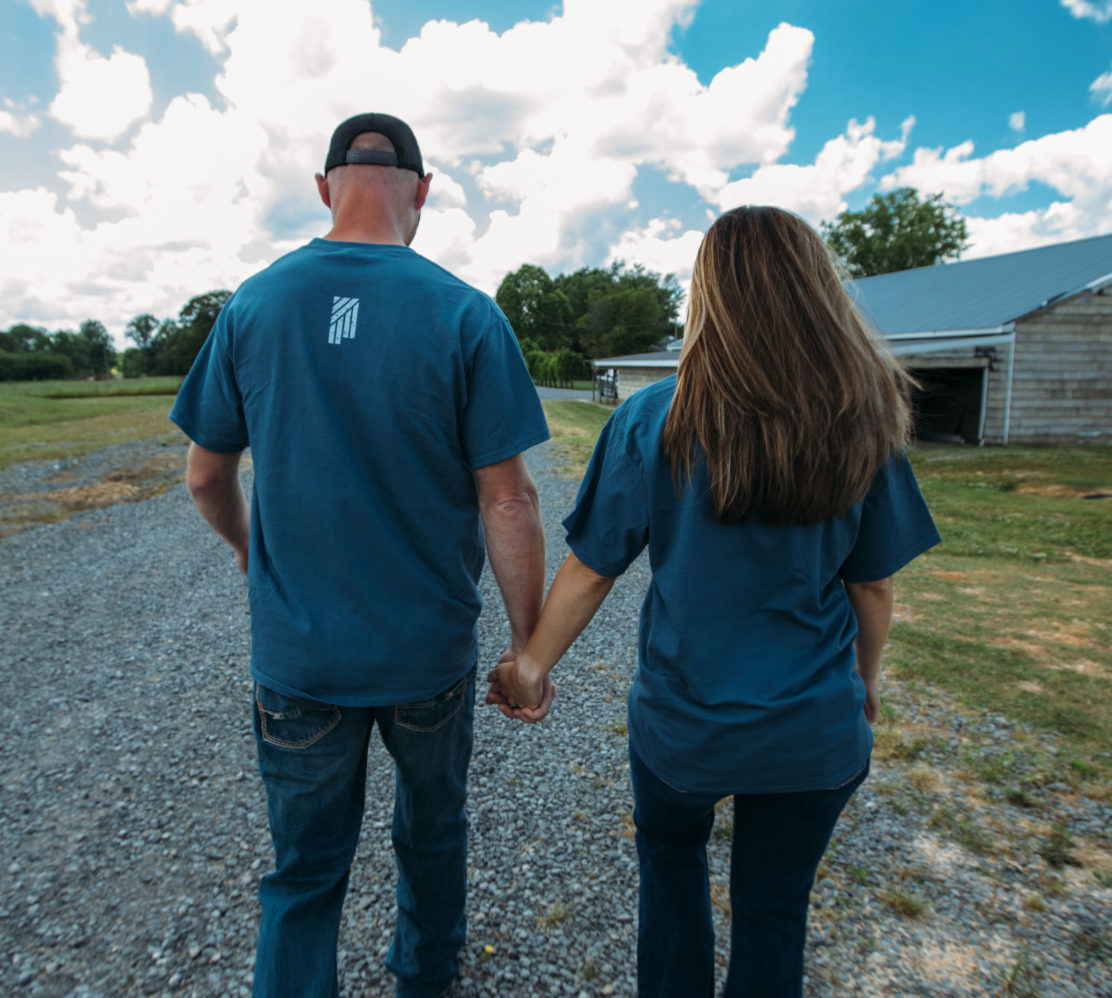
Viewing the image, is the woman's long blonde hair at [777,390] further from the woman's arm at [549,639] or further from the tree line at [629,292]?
the tree line at [629,292]

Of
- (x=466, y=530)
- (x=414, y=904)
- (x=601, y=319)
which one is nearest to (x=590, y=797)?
(x=414, y=904)

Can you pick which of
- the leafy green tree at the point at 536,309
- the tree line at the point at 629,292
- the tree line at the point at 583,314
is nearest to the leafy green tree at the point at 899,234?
the tree line at the point at 629,292

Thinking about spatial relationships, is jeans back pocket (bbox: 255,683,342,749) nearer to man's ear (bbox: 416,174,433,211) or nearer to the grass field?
man's ear (bbox: 416,174,433,211)

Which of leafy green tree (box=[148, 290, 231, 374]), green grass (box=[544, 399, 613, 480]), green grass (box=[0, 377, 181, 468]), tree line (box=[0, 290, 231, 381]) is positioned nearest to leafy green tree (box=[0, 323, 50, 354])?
tree line (box=[0, 290, 231, 381])

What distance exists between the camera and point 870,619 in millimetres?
1535

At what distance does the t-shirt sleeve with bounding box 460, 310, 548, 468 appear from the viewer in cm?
149

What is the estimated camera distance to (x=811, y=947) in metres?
2.12

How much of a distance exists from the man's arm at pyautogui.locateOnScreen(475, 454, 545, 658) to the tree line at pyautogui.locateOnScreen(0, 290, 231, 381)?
7014 cm

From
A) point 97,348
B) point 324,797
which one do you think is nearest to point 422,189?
point 324,797

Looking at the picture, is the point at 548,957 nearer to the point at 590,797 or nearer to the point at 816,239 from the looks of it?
the point at 590,797

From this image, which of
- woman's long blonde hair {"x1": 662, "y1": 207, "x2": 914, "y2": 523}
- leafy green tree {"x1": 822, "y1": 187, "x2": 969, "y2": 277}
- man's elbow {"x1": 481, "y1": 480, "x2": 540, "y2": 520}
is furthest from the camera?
leafy green tree {"x1": 822, "y1": 187, "x2": 969, "y2": 277}

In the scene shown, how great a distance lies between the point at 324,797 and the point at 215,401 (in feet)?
2.96

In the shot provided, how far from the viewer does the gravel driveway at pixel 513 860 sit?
6.67 ft

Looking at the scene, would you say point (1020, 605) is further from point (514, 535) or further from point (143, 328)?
point (143, 328)
